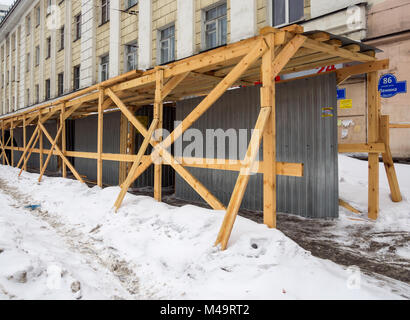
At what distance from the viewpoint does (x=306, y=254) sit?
10.9 feet

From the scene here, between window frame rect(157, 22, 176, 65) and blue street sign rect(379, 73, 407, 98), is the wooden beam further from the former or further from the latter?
window frame rect(157, 22, 176, 65)

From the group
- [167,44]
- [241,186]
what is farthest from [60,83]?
[241,186]

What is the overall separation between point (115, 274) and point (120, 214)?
213cm

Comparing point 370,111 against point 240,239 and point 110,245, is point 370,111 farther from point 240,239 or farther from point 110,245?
point 110,245

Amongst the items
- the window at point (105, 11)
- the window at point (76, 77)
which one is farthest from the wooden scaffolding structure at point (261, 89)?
the window at point (76, 77)

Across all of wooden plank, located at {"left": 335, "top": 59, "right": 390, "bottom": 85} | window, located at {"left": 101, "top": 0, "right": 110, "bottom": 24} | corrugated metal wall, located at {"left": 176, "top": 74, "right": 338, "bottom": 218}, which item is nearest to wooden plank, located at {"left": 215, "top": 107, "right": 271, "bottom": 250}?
corrugated metal wall, located at {"left": 176, "top": 74, "right": 338, "bottom": 218}

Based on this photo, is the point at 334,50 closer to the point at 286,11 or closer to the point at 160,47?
the point at 286,11

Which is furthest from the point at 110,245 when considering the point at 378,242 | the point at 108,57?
the point at 108,57

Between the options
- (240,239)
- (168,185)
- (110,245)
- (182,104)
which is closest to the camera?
(240,239)

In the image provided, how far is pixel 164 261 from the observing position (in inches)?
141

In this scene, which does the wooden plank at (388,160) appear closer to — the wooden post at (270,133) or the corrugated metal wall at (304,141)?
the corrugated metal wall at (304,141)

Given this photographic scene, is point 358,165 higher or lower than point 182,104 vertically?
lower

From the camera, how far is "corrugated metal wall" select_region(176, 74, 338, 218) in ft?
17.9

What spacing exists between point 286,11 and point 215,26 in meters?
2.75
